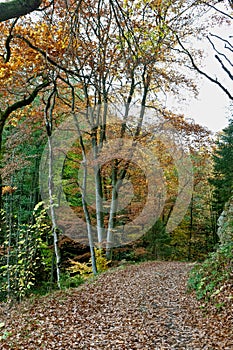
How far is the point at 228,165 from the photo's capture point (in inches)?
886

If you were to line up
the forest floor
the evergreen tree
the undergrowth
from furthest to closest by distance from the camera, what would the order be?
the evergreen tree < the undergrowth < the forest floor

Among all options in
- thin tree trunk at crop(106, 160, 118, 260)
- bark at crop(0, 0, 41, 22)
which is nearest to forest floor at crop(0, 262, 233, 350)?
bark at crop(0, 0, 41, 22)

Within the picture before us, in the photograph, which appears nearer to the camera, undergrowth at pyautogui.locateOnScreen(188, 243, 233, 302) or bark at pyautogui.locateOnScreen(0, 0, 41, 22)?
bark at pyautogui.locateOnScreen(0, 0, 41, 22)

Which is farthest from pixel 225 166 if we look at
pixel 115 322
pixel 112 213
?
pixel 115 322

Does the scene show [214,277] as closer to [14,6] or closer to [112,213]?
[14,6]

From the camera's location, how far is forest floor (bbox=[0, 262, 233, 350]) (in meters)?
5.24

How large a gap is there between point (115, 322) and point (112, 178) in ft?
35.0

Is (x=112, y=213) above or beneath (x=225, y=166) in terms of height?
beneath

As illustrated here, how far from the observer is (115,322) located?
21.1 ft

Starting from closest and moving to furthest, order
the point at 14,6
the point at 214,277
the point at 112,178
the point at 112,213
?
the point at 14,6, the point at 214,277, the point at 112,213, the point at 112,178

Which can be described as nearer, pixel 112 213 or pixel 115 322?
pixel 115 322

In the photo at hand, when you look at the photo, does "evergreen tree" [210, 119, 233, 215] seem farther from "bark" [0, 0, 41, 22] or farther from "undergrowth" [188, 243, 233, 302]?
"bark" [0, 0, 41, 22]

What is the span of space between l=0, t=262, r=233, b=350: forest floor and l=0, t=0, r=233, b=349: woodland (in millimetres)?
37

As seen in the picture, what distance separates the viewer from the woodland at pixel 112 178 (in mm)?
5406
